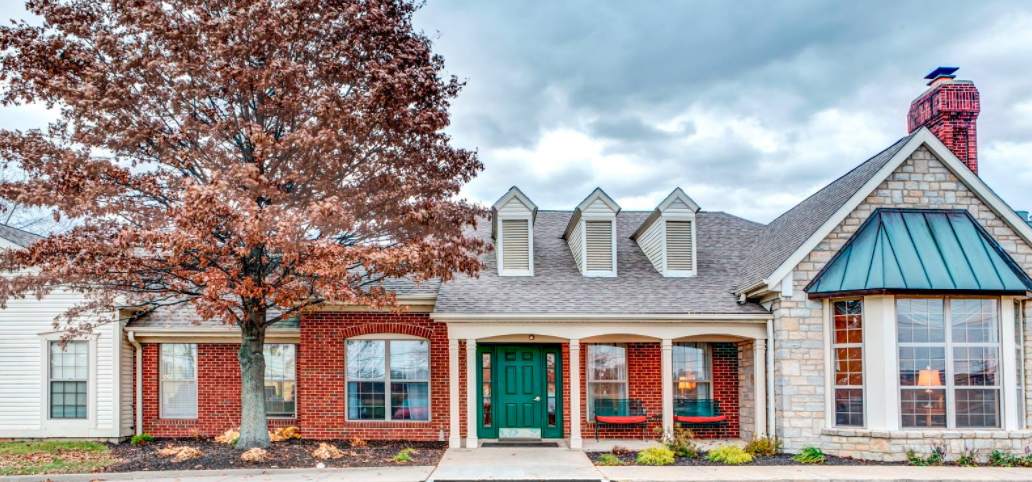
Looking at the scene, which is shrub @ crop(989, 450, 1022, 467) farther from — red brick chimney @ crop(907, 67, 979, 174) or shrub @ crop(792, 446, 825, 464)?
red brick chimney @ crop(907, 67, 979, 174)

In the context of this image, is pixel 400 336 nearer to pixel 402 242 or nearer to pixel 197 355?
pixel 402 242

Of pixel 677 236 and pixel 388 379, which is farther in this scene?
pixel 677 236

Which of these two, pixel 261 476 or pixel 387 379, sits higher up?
pixel 387 379

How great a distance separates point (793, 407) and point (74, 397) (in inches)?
553


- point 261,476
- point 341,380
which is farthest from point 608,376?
point 261,476

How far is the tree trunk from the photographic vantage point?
44.8ft

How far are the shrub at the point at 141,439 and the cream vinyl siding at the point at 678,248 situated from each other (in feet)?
37.2

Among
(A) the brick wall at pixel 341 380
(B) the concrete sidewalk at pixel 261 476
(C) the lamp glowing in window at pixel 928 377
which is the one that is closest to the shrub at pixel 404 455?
(B) the concrete sidewalk at pixel 261 476

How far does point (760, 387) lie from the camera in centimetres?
1480

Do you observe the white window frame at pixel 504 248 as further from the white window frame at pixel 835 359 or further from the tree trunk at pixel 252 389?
the white window frame at pixel 835 359

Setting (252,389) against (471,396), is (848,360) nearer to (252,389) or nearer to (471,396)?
(471,396)

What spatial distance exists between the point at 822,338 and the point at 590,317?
4.26m

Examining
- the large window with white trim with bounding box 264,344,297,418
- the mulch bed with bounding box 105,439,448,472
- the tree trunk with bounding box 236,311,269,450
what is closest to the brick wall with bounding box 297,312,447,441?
the mulch bed with bounding box 105,439,448,472

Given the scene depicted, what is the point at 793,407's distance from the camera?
46.4 feet
